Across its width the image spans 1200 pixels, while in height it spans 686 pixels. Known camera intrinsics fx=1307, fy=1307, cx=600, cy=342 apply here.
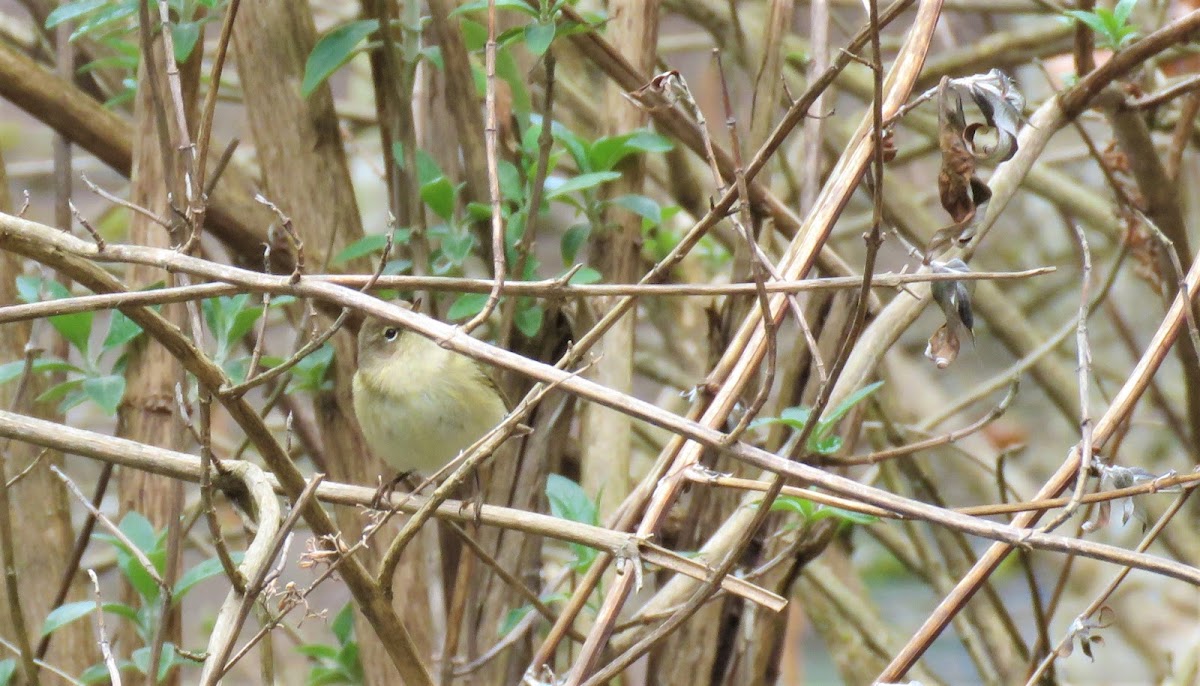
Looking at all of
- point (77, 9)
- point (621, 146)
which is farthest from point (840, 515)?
point (77, 9)

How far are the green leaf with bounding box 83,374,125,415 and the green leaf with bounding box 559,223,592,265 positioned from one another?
94 centimetres

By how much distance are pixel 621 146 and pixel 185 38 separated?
2.96 feet

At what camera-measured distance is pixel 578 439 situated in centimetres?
313

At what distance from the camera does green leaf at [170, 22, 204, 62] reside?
2.55 metres

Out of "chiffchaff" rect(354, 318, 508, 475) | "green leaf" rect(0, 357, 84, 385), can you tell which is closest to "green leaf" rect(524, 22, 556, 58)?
"chiffchaff" rect(354, 318, 508, 475)

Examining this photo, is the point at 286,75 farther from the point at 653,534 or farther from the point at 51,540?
the point at 653,534

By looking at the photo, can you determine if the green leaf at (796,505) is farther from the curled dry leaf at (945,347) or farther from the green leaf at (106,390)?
the green leaf at (106,390)

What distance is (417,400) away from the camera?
10.5 ft

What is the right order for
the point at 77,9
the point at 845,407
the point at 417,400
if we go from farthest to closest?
the point at 417,400 → the point at 77,9 → the point at 845,407

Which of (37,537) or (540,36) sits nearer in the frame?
(540,36)

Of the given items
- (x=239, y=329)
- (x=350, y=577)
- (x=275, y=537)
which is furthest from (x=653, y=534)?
(x=239, y=329)

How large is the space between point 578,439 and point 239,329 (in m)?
0.87

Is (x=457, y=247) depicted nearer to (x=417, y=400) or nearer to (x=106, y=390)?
(x=417, y=400)

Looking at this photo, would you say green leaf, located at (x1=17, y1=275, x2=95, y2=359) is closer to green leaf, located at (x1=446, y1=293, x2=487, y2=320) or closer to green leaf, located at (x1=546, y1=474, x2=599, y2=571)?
green leaf, located at (x1=446, y1=293, x2=487, y2=320)
